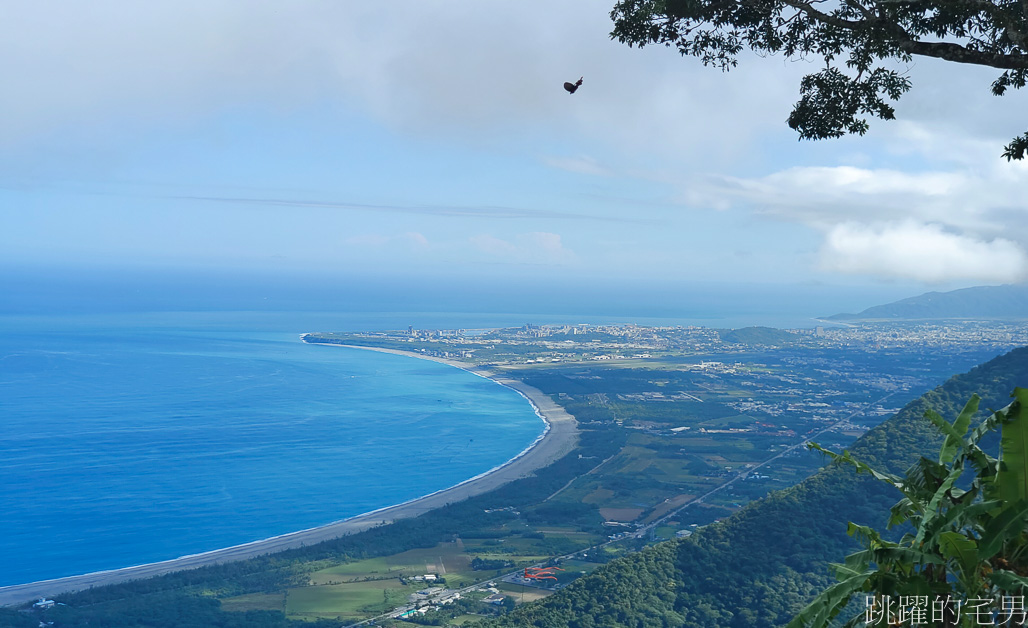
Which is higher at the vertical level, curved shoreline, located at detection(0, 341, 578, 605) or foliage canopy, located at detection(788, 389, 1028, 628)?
foliage canopy, located at detection(788, 389, 1028, 628)

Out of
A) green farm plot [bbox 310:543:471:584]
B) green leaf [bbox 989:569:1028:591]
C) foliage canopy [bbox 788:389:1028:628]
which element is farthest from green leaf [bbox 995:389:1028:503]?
green farm plot [bbox 310:543:471:584]

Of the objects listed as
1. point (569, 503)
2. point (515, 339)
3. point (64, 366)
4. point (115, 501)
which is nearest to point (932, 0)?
point (569, 503)

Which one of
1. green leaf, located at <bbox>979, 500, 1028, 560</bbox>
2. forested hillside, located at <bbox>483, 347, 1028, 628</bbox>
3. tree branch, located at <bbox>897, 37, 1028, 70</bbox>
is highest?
tree branch, located at <bbox>897, 37, 1028, 70</bbox>

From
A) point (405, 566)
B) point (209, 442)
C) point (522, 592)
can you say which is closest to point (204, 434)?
point (209, 442)

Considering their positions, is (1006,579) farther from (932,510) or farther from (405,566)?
(405,566)

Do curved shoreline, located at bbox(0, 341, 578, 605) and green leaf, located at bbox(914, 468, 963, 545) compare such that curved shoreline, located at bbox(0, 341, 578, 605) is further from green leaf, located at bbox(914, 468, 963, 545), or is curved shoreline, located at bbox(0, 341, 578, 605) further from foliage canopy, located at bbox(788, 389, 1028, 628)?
green leaf, located at bbox(914, 468, 963, 545)

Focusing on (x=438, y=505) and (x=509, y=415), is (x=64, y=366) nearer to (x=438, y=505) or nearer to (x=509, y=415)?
(x=509, y=415)
